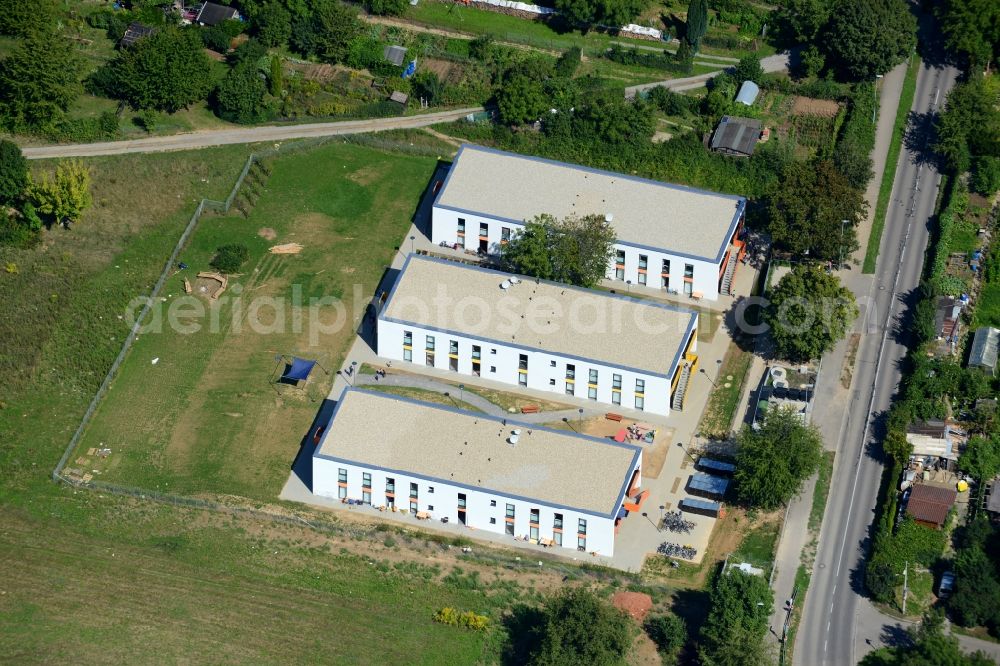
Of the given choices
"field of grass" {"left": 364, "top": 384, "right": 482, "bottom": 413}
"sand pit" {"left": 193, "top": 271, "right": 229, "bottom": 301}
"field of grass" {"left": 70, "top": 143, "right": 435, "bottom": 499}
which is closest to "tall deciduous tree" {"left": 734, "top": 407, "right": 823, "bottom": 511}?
"field of grass" {"left": 364, "top": 384, "right": 482, "bottom": 413}

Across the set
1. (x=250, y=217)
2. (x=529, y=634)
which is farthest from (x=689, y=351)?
(x=250, y=217)

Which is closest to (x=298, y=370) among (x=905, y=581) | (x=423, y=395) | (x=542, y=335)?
(x=423, y=395)

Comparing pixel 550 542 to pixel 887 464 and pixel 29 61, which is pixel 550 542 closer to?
pixel 887 464

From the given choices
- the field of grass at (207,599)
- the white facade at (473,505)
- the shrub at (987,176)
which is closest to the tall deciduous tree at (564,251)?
the white facade at (473,505)

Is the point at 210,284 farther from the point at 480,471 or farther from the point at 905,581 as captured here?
the point at 905,581

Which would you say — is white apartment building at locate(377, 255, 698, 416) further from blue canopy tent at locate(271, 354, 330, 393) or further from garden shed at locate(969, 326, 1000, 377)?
garden shed at locate(969, 326, 1000, 377)

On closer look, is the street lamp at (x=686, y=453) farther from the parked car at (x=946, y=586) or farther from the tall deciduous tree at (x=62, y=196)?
the tall deciduous tree at (x=62, y=196)

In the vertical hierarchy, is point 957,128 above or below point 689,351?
above
